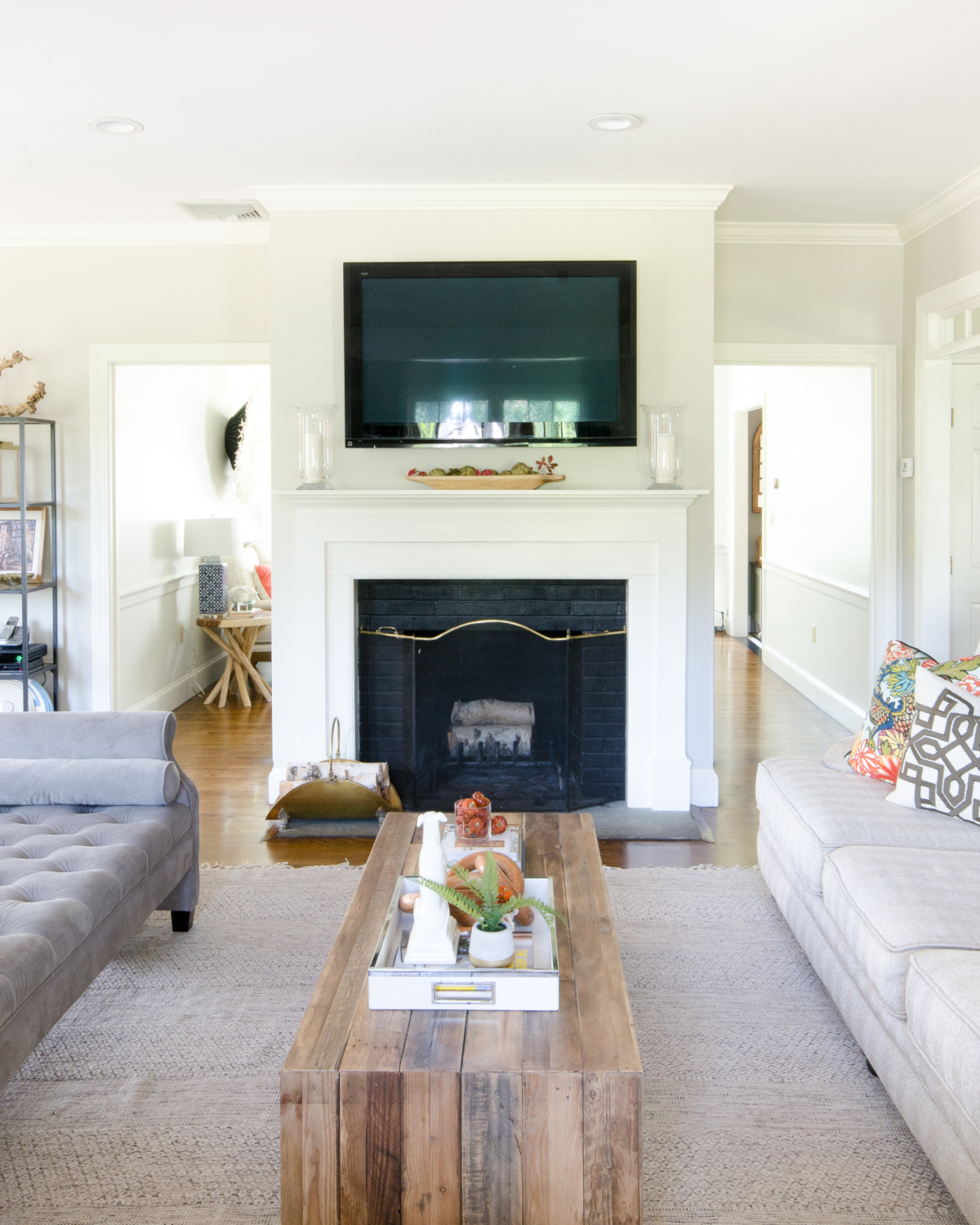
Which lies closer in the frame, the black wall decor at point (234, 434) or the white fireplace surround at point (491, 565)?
the white fireplace surround at point (491, 565)

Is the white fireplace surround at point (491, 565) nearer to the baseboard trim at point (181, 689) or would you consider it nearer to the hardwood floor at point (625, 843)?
the hardwood floor at point (625, 843)

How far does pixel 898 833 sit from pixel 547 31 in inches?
90.0

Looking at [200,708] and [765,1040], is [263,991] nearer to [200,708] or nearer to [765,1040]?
[765,1040]

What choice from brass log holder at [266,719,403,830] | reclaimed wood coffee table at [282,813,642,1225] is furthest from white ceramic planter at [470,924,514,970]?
brass log holder at [266,719,403,830]

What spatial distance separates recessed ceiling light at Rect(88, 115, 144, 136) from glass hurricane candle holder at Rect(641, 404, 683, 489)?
6.92ft

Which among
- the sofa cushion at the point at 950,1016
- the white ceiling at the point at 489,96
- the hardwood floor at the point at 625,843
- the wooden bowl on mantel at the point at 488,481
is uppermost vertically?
the white ceiling at the point at 489,96

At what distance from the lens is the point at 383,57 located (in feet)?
9.66

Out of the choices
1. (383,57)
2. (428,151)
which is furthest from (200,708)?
(383,57)

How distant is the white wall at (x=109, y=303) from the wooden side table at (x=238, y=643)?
1790 mm

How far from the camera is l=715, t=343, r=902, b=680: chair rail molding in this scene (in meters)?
4.73

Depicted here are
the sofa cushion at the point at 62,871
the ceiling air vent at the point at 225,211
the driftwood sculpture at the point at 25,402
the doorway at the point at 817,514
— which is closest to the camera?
the sofa cushion at the point at 62,871

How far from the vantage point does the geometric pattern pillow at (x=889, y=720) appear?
303 centimetres

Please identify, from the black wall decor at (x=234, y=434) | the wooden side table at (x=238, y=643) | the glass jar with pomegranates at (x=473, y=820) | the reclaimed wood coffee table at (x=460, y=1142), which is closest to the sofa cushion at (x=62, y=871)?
the reclaimed wood coffee table at (x=460, y=1142)

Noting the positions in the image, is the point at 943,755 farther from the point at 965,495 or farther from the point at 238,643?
the point at 238,643
